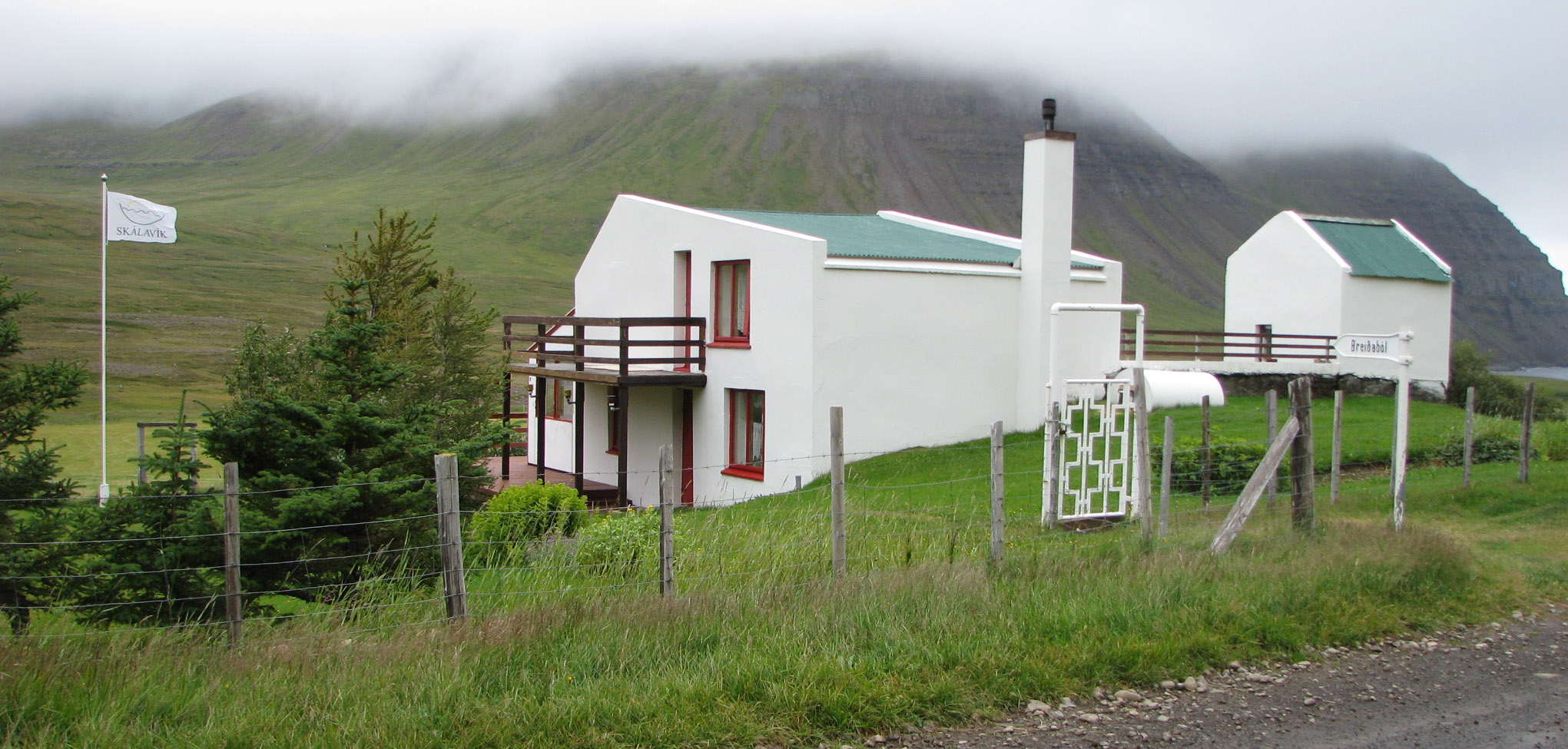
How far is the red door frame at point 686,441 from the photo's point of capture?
75.0 feet

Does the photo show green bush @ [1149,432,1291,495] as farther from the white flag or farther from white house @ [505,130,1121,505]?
the white flag

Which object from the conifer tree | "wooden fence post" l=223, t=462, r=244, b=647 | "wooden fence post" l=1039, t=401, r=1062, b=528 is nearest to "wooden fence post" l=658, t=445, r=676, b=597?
"wooden fence post" l=223, t=462, r=244, b=647

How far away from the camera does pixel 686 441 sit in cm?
2316

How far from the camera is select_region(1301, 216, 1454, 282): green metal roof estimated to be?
109 feet

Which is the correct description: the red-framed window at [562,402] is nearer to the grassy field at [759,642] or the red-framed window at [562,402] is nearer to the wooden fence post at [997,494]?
the grassy field at [759,642]

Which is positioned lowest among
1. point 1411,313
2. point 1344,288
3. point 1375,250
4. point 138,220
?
point 1411,313

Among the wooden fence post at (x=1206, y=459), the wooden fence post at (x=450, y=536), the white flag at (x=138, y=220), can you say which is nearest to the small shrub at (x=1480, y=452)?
the wooden fence post at (x=1206, y=459)

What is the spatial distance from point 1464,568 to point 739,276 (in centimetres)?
1457

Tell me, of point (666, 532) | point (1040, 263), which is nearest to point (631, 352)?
point (1040, 263)

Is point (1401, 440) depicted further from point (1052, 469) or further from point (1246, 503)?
point (1052, 469)

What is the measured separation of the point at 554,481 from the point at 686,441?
4246mm

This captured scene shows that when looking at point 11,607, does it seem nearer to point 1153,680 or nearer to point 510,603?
point 510,603

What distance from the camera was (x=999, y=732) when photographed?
5.43 metres

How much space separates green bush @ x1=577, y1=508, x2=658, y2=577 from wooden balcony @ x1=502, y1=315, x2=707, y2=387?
10088 millimetres
